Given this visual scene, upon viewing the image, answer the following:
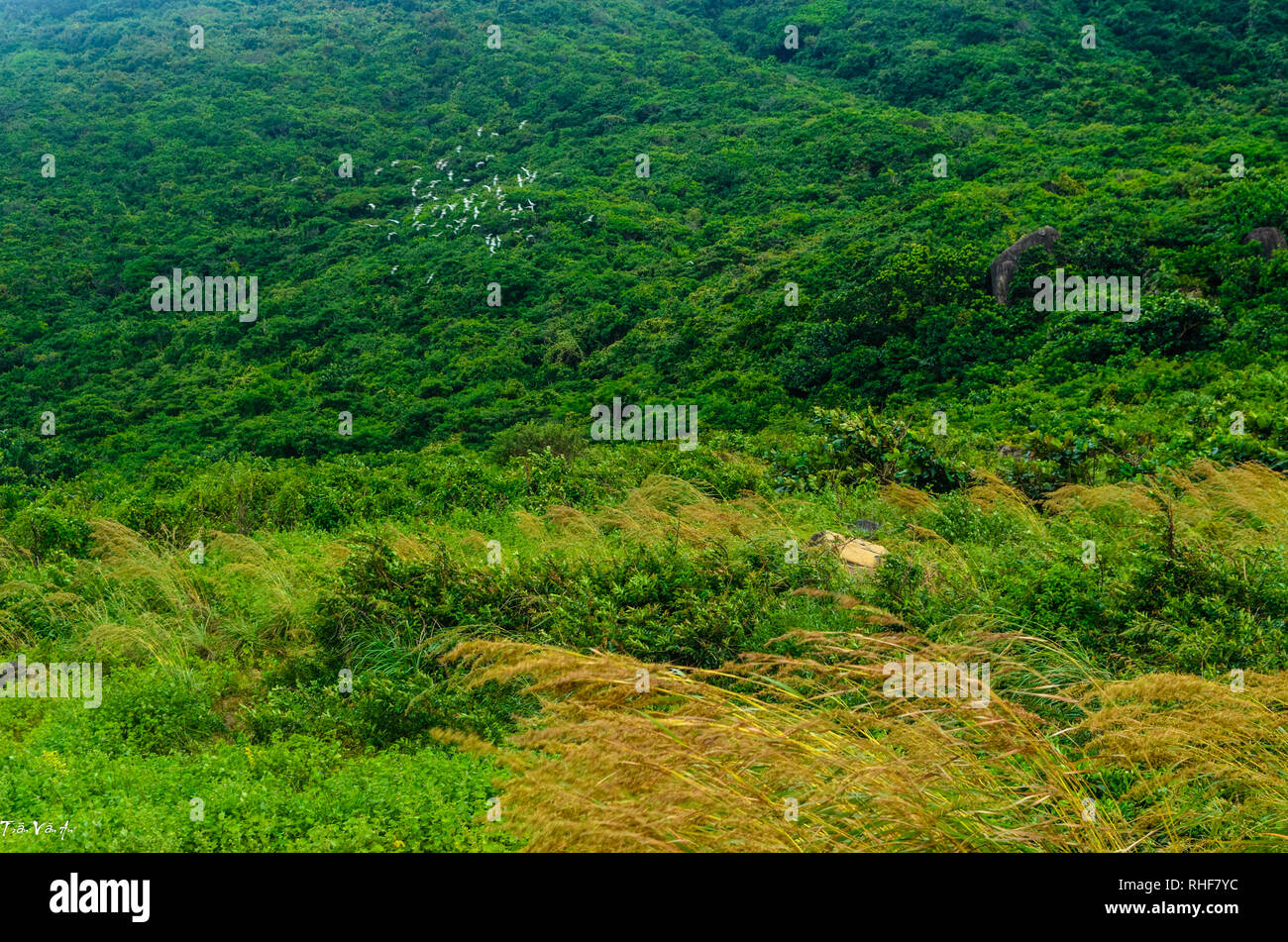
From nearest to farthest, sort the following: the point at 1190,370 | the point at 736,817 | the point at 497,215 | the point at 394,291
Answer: the point at 736,817 → the point at 1190,370 → the point at 394,291 → the point at 497,215

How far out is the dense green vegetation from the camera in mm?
4863

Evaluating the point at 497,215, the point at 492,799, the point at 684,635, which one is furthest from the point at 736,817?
the point at 497,215

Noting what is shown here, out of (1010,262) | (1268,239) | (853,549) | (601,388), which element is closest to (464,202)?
(601,388)

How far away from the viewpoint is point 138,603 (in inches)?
309

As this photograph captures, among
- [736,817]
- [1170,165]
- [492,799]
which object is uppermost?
[1170,165]

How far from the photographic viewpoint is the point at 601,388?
21172 millimetres

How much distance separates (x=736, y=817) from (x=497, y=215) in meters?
30.2

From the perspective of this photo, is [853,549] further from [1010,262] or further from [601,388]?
[601,388]

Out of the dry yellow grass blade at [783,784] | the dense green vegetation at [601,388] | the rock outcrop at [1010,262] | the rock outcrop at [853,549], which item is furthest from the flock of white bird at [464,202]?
the dry yellow grass blade at [783,784]

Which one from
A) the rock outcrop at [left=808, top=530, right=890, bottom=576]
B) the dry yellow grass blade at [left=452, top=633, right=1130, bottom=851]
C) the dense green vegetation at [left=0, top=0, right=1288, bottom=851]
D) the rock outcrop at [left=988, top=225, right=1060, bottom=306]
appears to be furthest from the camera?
the rock outcrop at [left=988, top=225, right=1060, bottom=306]

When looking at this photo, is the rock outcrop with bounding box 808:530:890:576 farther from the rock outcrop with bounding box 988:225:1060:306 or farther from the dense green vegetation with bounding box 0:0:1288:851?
the rock outcrop with bounding box 988:225:1060:306

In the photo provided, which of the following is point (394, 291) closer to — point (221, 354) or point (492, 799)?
point (221, 354)

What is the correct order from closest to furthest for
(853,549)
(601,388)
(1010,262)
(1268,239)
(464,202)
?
(853,549) < (1268,239) < (1010,262) < (601,388) < (464,202)

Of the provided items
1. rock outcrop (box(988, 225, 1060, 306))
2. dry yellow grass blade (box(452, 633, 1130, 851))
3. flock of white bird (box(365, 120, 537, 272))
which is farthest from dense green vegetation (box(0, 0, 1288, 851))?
rock outcrop (box(988, 225, 1060, 306))
